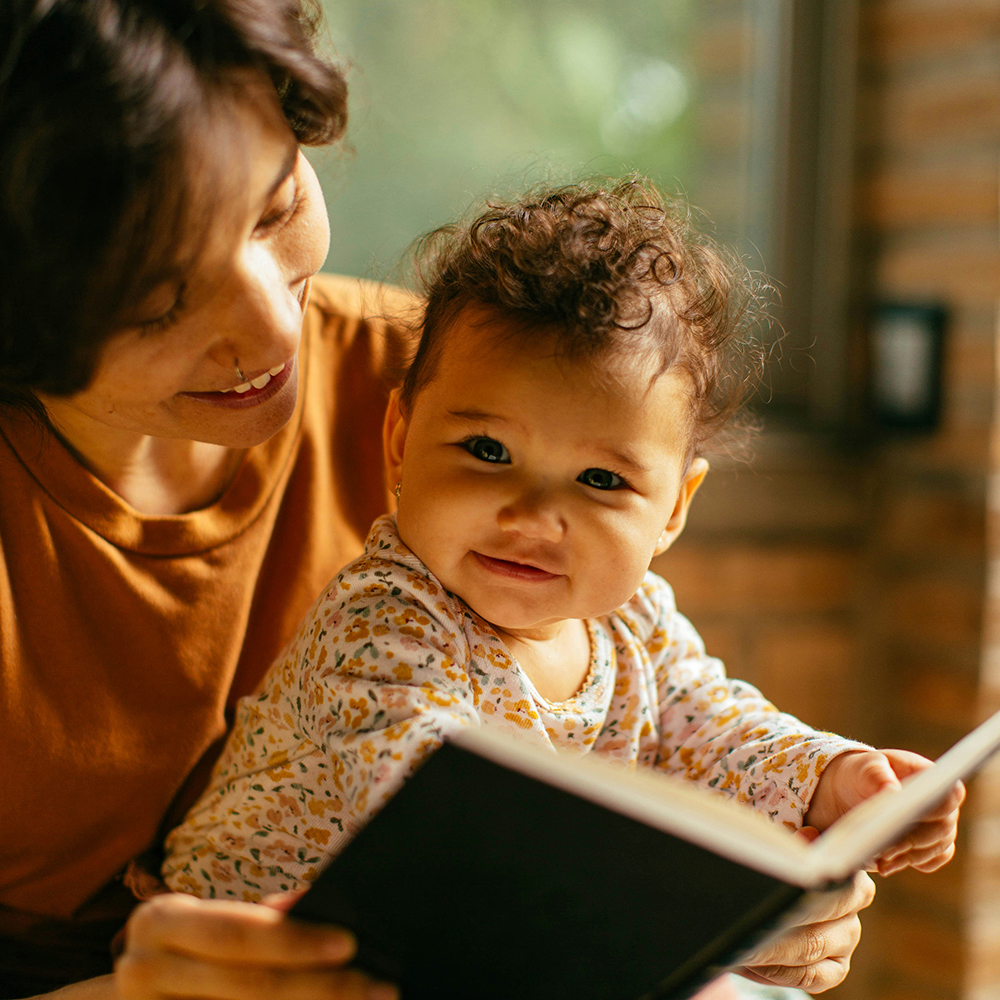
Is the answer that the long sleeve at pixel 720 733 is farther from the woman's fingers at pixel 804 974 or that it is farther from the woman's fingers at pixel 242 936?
the woman's fingers at pixel 242 936

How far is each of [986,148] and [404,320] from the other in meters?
1.33

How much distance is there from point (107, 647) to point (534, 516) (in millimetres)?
451

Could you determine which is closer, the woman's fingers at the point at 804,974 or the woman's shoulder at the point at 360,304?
the woman's fingers at the point at 804,974

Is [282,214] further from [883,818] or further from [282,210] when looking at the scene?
[883,818]

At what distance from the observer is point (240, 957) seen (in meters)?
0.66

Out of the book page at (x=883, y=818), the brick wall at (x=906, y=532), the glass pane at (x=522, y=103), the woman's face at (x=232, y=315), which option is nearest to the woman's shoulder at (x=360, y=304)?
the woman's face at (x=232, y=315)

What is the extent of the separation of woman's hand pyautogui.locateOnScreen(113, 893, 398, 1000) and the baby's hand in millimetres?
430

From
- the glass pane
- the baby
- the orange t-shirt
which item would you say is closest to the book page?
the baby

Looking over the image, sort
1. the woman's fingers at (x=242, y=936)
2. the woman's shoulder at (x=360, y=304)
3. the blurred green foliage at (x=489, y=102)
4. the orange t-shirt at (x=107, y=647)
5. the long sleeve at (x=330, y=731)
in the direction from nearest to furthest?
the woman's fingers at (x=242, y=936), the long sleeve at (x=330, y=731), the orange t-shirt at (x=107, y=647), the woman's shoulder at (x=360, y=304), the blurred green foliage at (x=489, y=102)

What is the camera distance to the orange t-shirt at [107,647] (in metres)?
1.01

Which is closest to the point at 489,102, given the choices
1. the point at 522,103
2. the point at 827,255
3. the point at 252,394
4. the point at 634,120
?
the point at 522,103

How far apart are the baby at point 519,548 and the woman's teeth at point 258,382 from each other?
131 mm

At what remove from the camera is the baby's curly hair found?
917 mm

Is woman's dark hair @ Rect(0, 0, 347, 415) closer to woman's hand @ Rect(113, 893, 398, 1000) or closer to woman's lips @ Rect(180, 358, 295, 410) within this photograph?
woman's lips @ Rect(180, 358, 295, 410)
